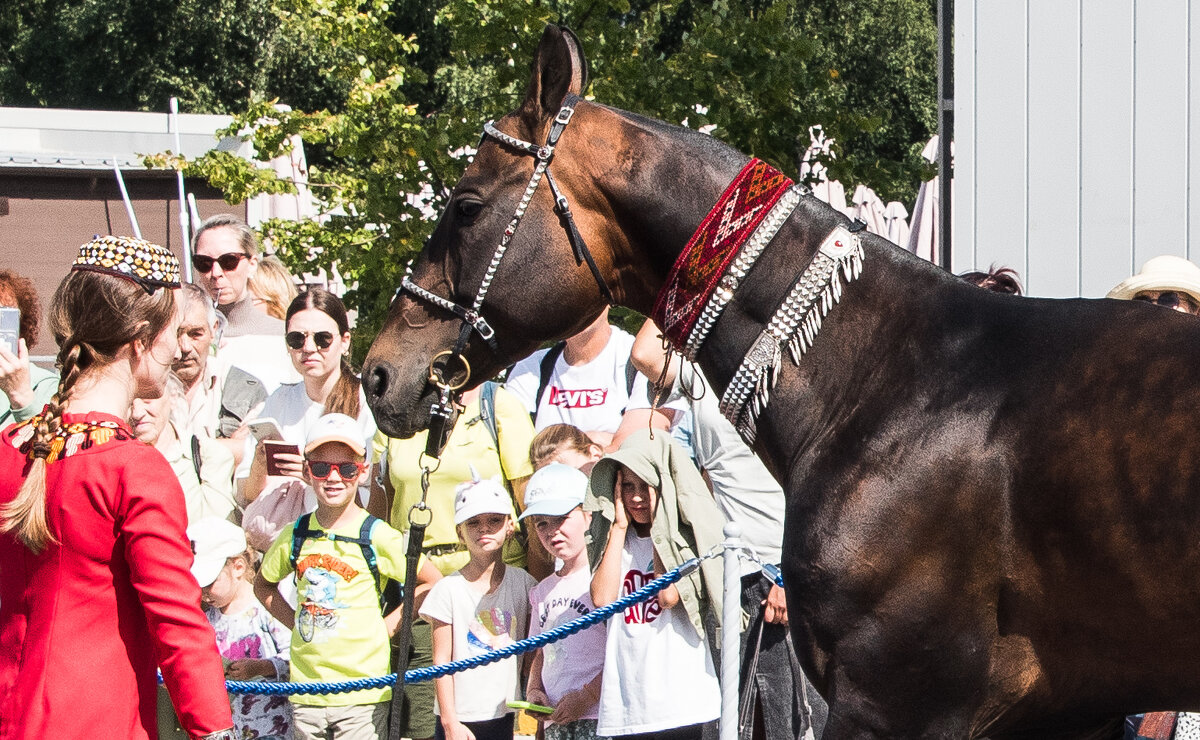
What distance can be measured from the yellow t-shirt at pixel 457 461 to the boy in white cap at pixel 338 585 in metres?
0.16

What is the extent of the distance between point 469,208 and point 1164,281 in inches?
109

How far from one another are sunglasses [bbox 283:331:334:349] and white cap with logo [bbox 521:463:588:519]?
133 cm

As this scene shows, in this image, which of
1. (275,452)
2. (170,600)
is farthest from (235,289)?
(170,600)

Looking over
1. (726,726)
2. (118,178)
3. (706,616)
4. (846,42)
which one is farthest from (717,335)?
(846,42)

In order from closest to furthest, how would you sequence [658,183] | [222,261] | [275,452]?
1. [658,183]
2. [275,452]
3. [222,261]

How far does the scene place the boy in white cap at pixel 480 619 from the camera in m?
5.57

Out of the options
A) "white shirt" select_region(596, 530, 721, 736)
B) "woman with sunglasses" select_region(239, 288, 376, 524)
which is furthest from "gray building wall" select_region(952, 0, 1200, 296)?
"woman with sunglasses" select_region(239, 288, 376, 524)

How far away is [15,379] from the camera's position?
18.3 feet

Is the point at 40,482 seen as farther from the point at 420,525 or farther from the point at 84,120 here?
the point at 84,120

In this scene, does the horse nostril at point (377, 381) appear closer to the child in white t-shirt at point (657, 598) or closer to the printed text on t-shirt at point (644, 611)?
the child in white t-shirt at point (657, 598)

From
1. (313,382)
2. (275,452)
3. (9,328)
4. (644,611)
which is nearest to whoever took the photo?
(644,611)

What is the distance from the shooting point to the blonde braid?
3143 millimetres

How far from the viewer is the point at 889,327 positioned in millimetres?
3215

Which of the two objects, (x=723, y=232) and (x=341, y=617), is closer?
(x=723, y=232)
